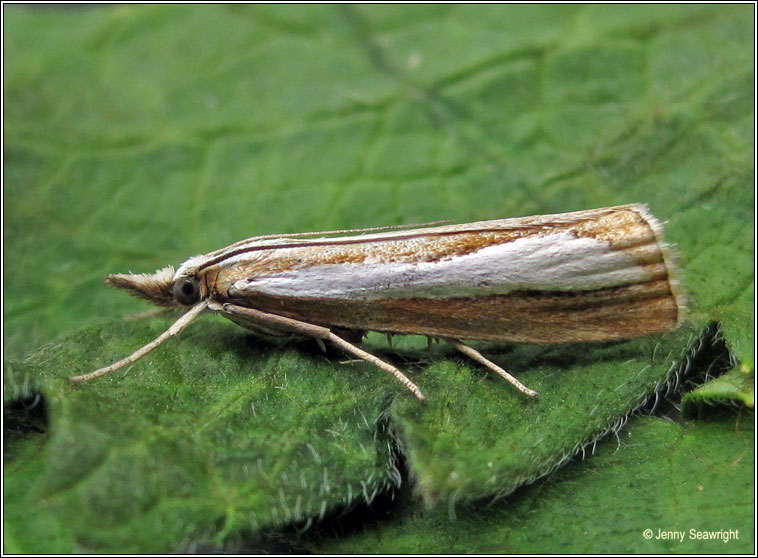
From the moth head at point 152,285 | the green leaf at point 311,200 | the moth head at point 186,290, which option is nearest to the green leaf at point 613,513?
the green leaf at point 311,200

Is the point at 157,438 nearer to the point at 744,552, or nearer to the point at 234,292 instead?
the point at 234,292

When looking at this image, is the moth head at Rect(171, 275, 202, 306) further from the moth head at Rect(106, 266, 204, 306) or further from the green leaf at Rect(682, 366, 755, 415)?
the green leaf at Rect(682, 366, 755, 415)

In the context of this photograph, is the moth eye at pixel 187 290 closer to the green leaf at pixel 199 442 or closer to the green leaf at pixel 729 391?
the green leaf at pixel 199 442

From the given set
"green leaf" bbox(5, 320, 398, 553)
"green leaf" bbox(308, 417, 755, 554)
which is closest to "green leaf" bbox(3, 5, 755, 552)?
"green leaf" bbox(5, 320, 398, 553)

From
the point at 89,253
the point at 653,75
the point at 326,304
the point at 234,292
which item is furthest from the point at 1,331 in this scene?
the point at 653,75

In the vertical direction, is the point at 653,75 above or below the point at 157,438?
above

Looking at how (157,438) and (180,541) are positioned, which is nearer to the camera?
(180,541)

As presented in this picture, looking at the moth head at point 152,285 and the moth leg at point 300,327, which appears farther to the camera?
the moth head at point 152,285

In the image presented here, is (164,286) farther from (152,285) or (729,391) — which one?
(729,391)
